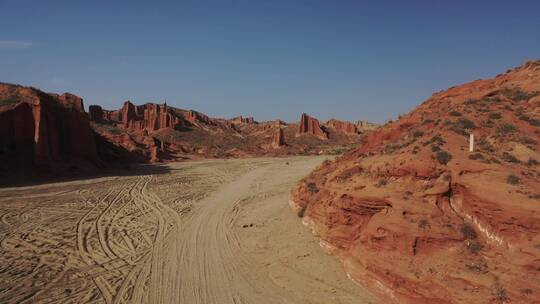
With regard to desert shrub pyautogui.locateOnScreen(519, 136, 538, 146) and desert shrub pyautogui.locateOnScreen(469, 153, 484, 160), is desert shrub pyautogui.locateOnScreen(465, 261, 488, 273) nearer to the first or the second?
desert shrub pyautogui.locateOnScreen(469, 153, 484, 160)

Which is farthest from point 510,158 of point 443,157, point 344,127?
point 344,127

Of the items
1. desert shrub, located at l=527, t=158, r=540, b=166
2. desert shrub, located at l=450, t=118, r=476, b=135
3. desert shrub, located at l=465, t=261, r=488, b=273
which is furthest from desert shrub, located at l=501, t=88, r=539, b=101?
desert shrub, located at l=465, t=261, r=488, b=273

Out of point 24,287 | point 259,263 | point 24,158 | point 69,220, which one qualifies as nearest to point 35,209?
point 69,220

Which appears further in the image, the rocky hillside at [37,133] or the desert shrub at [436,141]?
the rocky hillside at [37,133]

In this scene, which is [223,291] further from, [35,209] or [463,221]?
[35,209]

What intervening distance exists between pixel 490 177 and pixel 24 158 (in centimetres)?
2956

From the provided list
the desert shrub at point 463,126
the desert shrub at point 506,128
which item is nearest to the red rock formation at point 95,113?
the desert shrub at point 463,126

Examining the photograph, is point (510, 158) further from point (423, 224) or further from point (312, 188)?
point (312, 188)

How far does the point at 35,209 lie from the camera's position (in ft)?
53.4

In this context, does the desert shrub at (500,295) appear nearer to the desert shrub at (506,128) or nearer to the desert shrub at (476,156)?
the desert shrub at (476,156)

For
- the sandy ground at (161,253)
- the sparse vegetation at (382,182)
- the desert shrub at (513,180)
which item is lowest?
the sandy ground at (161,253)

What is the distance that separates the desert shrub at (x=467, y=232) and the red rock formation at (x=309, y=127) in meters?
72.6

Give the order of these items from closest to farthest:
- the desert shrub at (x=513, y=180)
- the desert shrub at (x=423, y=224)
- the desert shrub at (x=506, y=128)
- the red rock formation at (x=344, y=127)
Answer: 1. the desert shrub at (x=513, y=180)
2. the desert shrub at (x=423, y=224)
3. the desert shrub at (x=506, y=128)
4. the red rock formation at (x=344, y=127)

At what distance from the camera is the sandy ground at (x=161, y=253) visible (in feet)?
27.3
